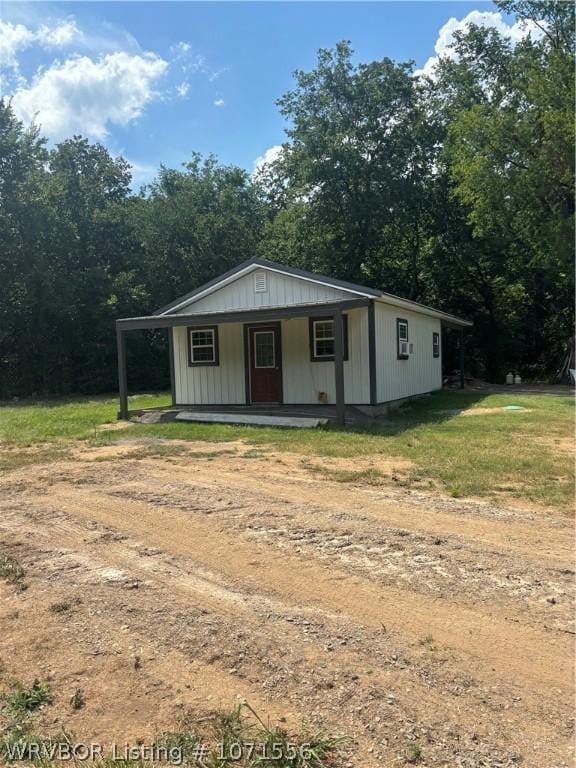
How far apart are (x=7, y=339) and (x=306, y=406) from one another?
1463cm

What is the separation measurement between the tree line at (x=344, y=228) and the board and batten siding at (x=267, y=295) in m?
9.80

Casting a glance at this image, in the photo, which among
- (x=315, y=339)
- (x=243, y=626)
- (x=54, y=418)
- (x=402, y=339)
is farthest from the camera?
(x=402, y=339)

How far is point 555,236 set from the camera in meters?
18.1

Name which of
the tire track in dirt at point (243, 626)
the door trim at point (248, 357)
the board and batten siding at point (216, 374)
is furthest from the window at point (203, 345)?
the tire track in dirt at point (243, 626)

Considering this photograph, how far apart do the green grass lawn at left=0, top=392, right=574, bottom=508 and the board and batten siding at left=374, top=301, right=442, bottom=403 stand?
60 centimetres

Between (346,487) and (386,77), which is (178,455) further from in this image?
(386,77)

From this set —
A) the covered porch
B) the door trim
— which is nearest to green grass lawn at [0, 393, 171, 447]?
the covered porch

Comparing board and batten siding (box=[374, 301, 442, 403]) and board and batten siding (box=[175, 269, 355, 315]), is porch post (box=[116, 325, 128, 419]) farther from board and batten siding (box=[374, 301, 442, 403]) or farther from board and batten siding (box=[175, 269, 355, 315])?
board and batten siding (box=[374, 301, 442, 403])

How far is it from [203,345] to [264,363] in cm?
177

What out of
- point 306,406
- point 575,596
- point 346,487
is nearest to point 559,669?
point 575,596

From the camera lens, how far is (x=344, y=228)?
2405 cm

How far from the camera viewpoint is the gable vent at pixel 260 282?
1298 cm

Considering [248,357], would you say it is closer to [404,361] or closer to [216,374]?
[216,374]

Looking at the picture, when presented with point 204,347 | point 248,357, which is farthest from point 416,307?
point 204,347
